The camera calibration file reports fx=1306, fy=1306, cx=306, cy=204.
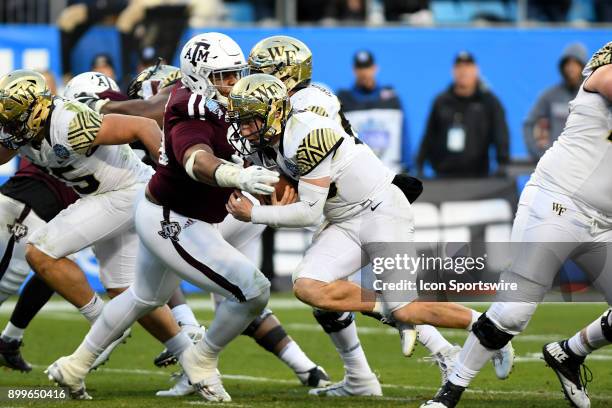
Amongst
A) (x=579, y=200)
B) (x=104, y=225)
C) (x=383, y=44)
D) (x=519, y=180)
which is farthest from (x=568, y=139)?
(x=383, y=44)

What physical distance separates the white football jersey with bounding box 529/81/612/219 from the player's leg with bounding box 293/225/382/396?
113 cm

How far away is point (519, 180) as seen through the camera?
12938mm

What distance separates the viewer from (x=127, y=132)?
23.8 ft

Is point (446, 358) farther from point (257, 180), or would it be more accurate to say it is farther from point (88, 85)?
point (88, 85)

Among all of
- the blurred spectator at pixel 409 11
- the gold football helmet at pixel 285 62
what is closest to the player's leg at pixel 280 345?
the gold football helmet at pixel 285 62

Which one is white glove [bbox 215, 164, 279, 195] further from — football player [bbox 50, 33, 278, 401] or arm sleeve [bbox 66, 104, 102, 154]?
arm sleeve [bbox 66, 104, 102, 154]

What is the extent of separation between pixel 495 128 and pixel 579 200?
22.8 feet

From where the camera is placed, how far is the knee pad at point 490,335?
6301mm

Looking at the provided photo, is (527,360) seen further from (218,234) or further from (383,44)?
(383,44)

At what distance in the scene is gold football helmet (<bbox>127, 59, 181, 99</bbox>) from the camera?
831 centimetres

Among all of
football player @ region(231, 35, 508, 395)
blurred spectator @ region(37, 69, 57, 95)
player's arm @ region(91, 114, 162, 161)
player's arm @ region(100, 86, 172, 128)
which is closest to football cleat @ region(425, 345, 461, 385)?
football player @ region(231, 35, 508, 395)

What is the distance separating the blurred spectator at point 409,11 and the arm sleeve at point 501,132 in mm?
1669

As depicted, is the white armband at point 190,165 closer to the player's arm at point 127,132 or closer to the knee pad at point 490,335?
the player's arm at point 127,132

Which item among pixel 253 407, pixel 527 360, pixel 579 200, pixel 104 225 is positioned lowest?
pixel 527 360
